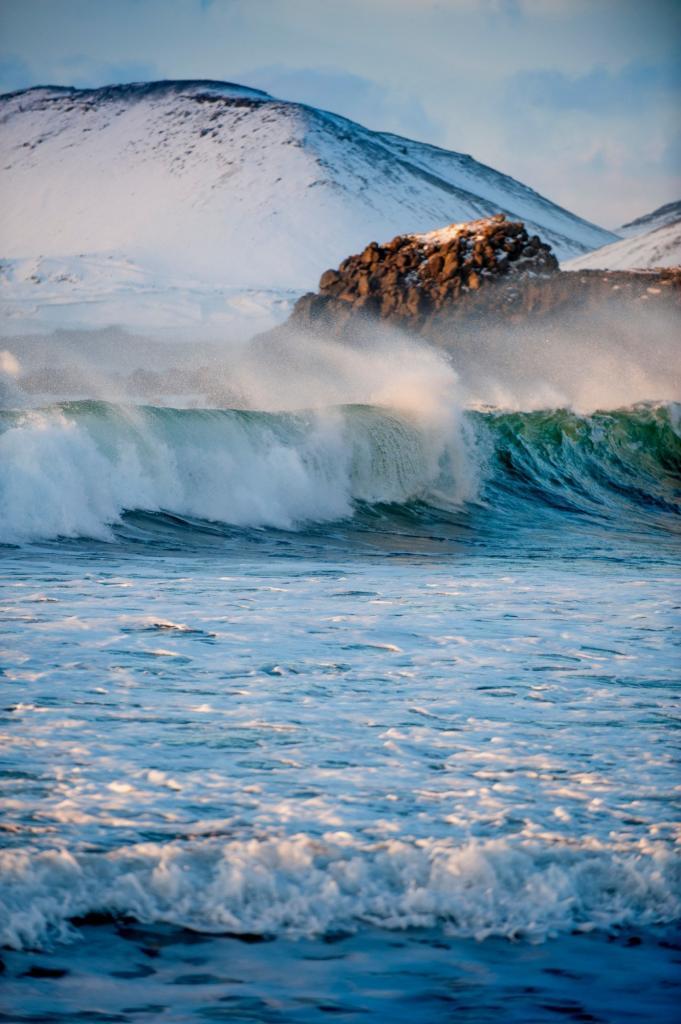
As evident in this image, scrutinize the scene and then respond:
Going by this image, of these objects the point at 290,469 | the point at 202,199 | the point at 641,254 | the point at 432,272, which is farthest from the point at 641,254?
the point at 290,469

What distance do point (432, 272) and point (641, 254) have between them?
7234 cm

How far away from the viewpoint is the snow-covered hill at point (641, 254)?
112 meters

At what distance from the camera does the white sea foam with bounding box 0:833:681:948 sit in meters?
3.15

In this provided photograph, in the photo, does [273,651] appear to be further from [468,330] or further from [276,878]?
[468,330]

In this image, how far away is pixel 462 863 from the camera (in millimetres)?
3400

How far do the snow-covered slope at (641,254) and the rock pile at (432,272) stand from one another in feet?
201

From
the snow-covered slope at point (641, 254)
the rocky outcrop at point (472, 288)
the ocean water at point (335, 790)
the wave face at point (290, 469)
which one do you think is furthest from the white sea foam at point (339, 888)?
the snow-covered slope at point (641, 254)

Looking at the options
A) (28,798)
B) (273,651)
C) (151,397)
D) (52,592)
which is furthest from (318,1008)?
(151,397)

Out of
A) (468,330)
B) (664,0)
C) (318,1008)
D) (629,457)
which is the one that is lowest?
(318,1008)

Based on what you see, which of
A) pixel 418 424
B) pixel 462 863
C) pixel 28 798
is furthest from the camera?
pixel 418 424

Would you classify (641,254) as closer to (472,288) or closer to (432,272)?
(432,272)

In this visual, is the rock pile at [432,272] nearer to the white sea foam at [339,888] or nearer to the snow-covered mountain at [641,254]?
the white sea foam at [339,888]

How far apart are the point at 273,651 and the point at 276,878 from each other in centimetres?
289

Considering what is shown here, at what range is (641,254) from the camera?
115 m
